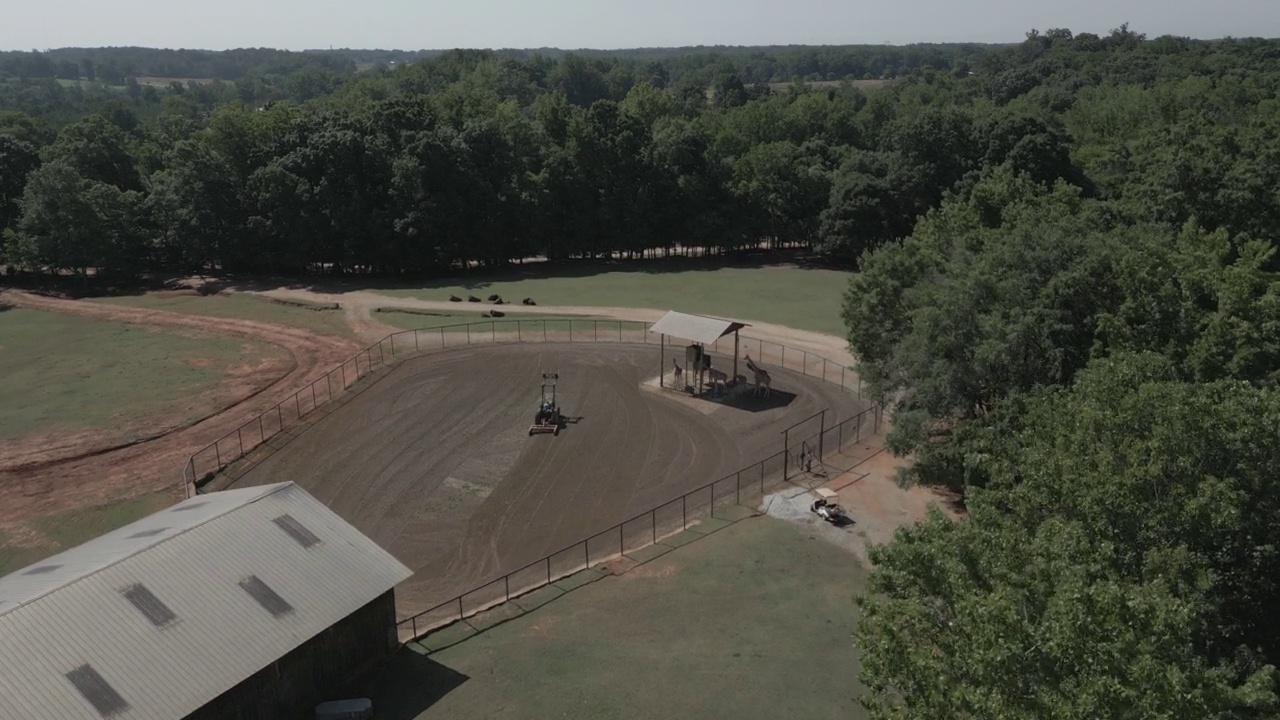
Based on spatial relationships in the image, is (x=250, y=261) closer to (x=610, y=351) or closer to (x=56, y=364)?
(x=56, y=364)

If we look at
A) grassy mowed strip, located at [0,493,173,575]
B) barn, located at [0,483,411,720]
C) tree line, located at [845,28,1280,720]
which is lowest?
grassy mowed strip, located at [0,493,173,575]

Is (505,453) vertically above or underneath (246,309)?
underneath

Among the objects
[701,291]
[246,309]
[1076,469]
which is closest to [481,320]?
[701,291]

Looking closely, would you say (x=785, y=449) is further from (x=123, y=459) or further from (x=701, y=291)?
(x=701, y=291)

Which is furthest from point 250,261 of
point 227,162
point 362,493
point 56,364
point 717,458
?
point 717,458

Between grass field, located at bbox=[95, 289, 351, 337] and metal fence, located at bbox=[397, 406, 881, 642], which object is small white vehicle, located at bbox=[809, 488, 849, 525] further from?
grass field, located at bbox=[95, 289, 351, 337]

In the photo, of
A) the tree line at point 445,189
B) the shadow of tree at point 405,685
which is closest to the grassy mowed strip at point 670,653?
the shadow of tree at point 405,685

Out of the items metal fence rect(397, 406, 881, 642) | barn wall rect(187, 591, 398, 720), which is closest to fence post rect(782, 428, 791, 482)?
metal fence rect(397, 406, 881, 642)
